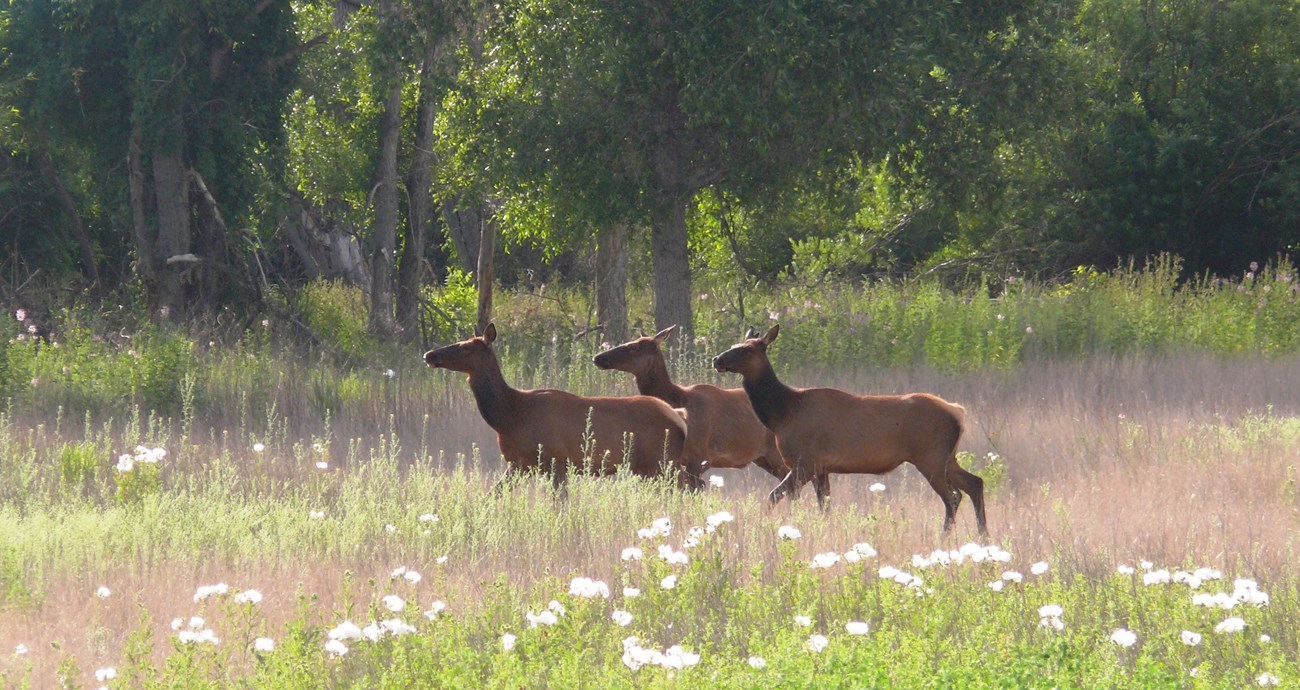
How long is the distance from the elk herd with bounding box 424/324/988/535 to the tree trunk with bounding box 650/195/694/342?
8.01 metres

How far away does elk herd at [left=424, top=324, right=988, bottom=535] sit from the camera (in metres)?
10.3

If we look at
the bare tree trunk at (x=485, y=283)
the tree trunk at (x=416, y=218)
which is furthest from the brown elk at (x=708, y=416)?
the tree trunk at (x=416, y=218)

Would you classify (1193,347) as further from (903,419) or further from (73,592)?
(73,592)

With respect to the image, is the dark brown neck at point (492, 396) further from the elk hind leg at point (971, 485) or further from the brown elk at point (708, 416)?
the elk hind leg at point (971, 485)

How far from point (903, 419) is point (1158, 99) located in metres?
19.8

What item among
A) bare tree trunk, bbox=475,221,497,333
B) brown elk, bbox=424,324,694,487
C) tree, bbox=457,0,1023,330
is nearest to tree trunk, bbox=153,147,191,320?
bare tree trunk, bbox=475,221,497,333

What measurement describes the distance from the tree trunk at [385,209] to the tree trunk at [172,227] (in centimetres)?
284

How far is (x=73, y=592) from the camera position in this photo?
739 centimetres

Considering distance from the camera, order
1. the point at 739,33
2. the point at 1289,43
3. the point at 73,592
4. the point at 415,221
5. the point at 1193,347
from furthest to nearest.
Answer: the point at 1289,43 → the point at 415,221 → the point at 1193,347 → the point at 739,33 → the point at 73,592

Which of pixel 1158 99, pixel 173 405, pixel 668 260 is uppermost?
pixel 1158 99

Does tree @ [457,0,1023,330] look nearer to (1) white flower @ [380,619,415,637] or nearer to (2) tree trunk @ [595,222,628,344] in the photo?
(2) tree trunk @ [595,222,628,344]

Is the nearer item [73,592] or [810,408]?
[73,592]

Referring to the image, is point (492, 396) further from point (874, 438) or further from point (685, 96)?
point (685, 96)

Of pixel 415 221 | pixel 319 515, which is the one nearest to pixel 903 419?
pixel 319 515
